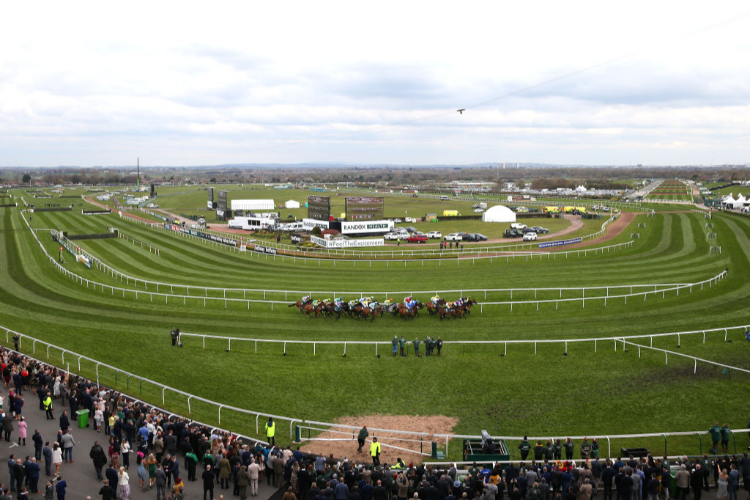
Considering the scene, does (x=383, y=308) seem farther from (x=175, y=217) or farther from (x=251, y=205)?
(x=251, y=205)

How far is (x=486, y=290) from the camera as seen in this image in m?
35.7

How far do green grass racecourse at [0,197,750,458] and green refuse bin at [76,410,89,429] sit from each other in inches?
121

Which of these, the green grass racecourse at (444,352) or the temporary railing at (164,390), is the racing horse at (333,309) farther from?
the temporary railing at (164,390)

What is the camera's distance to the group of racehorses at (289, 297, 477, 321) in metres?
30.7

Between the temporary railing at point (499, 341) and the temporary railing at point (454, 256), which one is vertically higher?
the temporary railing at point (454, 256)

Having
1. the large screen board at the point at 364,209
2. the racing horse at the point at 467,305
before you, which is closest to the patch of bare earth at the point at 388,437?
the racing horse at the point at 467,305

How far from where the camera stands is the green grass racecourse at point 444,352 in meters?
19.9

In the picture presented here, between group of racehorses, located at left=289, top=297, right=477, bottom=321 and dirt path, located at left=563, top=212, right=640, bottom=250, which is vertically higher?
dirt path, located at left=563, top=212, right=640, bottom=250

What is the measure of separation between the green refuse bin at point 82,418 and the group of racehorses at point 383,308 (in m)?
15.0

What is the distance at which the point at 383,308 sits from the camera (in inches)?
1226

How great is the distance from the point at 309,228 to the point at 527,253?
31.8 metres

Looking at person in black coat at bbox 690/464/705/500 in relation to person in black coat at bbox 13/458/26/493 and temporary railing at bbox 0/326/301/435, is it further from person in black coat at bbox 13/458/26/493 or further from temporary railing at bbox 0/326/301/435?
person in black coat at bbox 13/458/26/493

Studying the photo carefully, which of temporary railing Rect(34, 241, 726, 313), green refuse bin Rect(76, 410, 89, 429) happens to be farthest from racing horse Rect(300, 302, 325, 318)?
green refuse bin Rect(76, 410, 89, 429)

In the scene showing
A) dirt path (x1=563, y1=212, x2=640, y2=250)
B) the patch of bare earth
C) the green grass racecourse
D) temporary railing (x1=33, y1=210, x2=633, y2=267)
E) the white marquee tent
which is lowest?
the patch of bare earth
